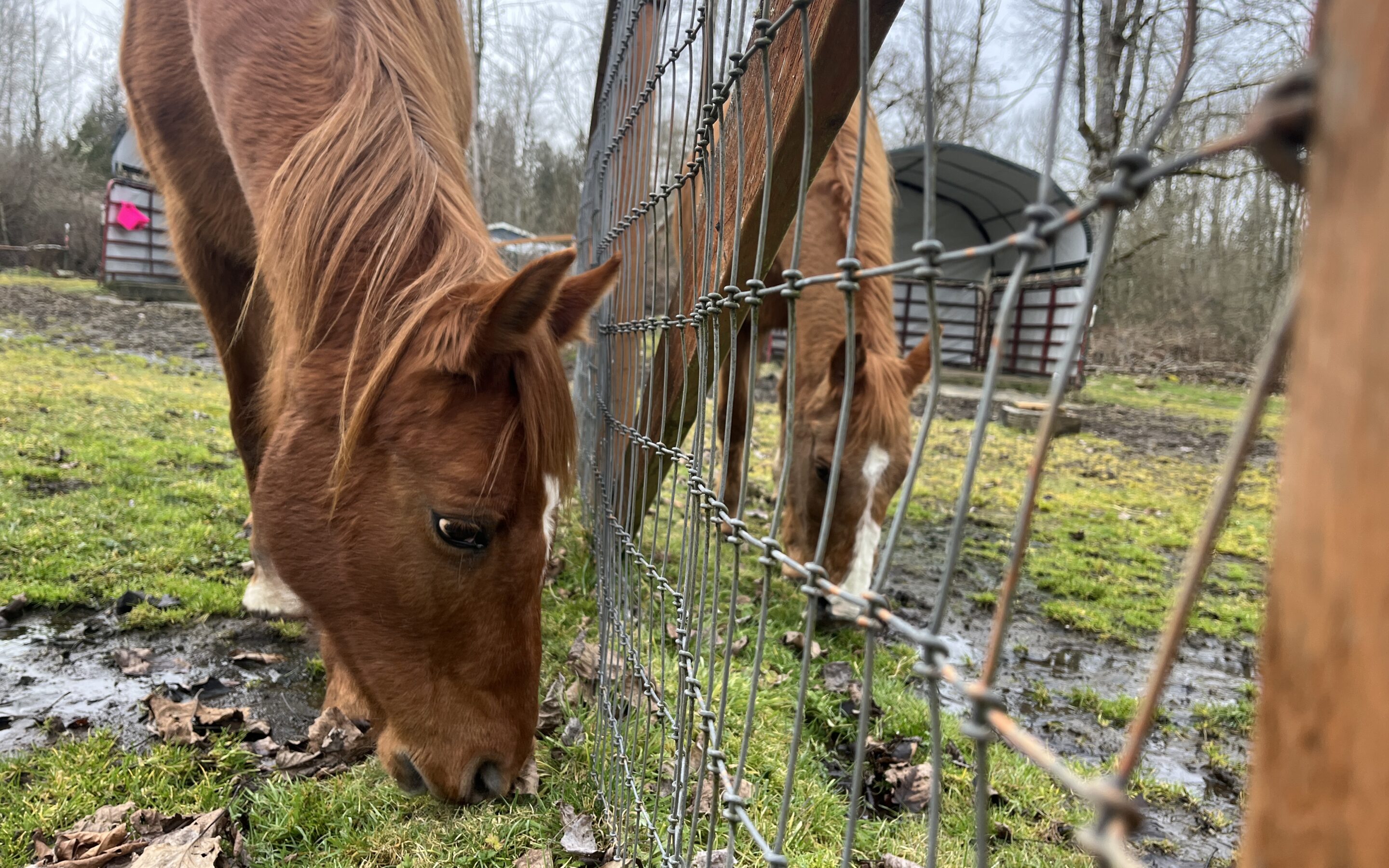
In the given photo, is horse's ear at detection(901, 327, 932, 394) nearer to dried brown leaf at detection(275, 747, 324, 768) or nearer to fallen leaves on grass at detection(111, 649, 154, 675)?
dried brown leaf at detection(275, 747, 324, 768)

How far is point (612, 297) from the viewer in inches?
130

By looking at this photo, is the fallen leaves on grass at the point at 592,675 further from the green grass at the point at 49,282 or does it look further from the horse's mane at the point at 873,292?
the green grass at the point at 49,282

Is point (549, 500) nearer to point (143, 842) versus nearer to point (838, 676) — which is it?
point (143, 842)

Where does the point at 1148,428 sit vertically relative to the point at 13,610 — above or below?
above

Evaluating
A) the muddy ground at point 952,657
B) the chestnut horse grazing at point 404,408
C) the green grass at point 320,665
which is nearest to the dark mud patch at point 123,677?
the muddy ground at point 952,657

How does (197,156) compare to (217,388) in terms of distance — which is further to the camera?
(217,388)

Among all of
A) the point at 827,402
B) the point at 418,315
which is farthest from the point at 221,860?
the point at 827,402

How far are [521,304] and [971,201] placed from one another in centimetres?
1708

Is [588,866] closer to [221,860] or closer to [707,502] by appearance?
[221,860]

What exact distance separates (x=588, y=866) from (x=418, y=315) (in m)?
1.47

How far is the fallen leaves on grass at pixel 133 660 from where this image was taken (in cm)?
288

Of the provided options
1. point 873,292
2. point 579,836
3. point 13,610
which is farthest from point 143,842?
point 873,292

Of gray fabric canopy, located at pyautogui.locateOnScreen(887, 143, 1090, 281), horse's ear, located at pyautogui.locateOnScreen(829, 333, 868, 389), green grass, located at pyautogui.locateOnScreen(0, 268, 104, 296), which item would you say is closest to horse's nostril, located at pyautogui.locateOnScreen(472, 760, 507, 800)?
horse's ear, located at pyautogui.locateOnScreen(829, 333, 868, 389)

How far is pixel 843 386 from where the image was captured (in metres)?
3.53
